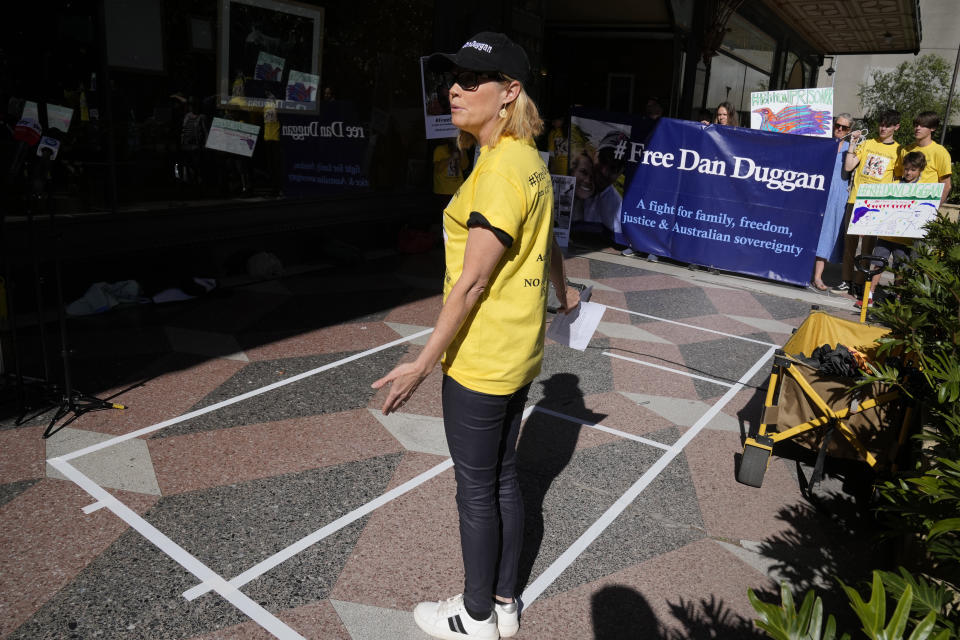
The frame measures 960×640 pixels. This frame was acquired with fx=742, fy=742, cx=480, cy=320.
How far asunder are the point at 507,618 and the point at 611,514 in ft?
3.88

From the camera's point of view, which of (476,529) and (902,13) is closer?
(476,529)

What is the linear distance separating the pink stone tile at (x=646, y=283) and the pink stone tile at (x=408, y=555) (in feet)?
18.5

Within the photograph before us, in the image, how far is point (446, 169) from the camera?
10258 millimetres

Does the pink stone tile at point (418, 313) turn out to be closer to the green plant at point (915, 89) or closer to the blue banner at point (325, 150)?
the blue banner at point (325, 150)

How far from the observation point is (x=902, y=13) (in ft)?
56.5

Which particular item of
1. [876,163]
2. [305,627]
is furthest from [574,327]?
[876,163]

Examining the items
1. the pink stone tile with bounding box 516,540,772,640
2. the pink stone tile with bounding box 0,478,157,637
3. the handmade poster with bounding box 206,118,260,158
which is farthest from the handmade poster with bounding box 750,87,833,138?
the pink stone tile with bounding box 0,478,157,637

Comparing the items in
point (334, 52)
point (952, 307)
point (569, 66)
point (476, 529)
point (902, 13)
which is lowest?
point (476, 529)

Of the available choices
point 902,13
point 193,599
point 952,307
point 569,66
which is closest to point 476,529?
point 193,599

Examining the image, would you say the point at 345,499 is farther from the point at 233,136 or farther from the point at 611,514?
the point at 233,136

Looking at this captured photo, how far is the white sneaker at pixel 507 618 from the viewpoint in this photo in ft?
9.14

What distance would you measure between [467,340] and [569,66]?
1755cm

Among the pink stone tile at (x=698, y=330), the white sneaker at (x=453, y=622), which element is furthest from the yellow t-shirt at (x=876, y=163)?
the white sneaker at (x=453, y=622)

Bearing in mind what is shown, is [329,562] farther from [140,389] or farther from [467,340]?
[140,389]
